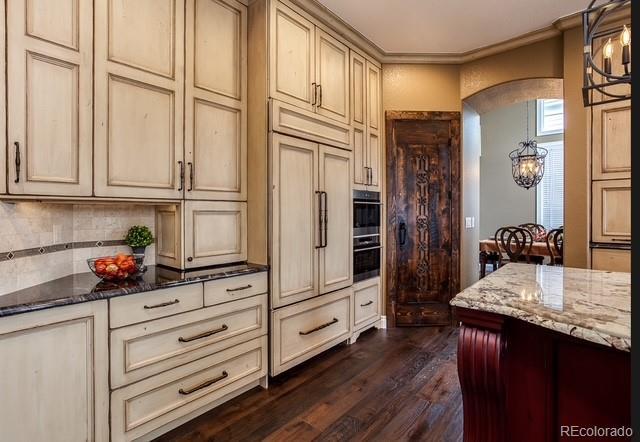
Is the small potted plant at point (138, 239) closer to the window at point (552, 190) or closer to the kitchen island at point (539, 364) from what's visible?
the kitchen island at point (539, 364)

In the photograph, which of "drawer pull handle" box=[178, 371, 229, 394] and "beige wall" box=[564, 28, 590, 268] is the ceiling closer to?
"beige wall" box=[564, 28, 590, 268]

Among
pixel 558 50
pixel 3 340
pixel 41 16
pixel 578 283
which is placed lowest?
pixel 3 340

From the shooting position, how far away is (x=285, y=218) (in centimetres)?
259

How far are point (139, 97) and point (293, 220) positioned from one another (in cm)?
125

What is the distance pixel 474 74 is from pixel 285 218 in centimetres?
263

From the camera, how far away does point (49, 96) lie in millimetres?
1694

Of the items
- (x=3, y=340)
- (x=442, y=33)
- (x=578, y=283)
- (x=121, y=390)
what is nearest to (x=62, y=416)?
(x=121, y=390)

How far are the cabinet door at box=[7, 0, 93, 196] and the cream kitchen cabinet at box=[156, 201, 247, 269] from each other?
1.88 feet

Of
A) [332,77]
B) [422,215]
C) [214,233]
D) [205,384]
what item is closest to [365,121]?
[332,77]

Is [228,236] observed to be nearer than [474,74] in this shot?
Yes

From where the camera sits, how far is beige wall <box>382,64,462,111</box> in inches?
149

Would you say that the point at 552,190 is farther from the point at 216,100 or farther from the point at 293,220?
the point at 216,100

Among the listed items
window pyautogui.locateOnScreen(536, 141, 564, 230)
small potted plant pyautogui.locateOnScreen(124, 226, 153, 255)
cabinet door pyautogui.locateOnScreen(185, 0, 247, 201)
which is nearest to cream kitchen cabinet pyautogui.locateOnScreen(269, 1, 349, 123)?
cabinet door pyautogui.locateOnScreen(185, 0, 247, 201)

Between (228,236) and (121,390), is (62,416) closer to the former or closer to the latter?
(121,390)
